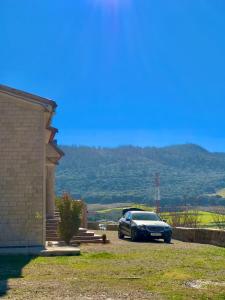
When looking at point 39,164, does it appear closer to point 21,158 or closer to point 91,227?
point 21,158

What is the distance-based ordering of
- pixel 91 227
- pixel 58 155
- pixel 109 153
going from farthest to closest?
1. pixel 109 153
2. pixel 91 227
3. pixel 58 155

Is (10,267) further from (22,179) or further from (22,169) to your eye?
(22,169)

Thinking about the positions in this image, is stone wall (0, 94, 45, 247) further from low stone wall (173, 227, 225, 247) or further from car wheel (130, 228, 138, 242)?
low stone wall (173, 227, 225, 247)

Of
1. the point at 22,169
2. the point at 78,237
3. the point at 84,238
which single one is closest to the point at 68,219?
the point at 78,237

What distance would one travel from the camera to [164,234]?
22734 mm

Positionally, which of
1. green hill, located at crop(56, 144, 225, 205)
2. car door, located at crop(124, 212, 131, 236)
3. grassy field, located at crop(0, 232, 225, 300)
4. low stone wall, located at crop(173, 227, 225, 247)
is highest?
green hill, located at crop(56, 144, 225, 205)

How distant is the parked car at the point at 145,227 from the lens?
74.7ft

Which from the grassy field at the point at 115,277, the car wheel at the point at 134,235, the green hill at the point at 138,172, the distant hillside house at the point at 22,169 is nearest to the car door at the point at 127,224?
the car wheel at the point at 134,235

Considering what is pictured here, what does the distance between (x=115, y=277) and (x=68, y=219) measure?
8425 millimetres

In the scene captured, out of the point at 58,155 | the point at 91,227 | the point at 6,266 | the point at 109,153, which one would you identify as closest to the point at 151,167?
the point at 109,153

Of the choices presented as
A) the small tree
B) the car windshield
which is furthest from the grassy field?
the car windshield

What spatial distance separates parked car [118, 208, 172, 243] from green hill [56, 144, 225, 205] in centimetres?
7635

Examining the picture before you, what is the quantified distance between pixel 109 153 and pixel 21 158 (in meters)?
162

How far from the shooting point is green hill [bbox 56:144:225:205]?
126688mm
